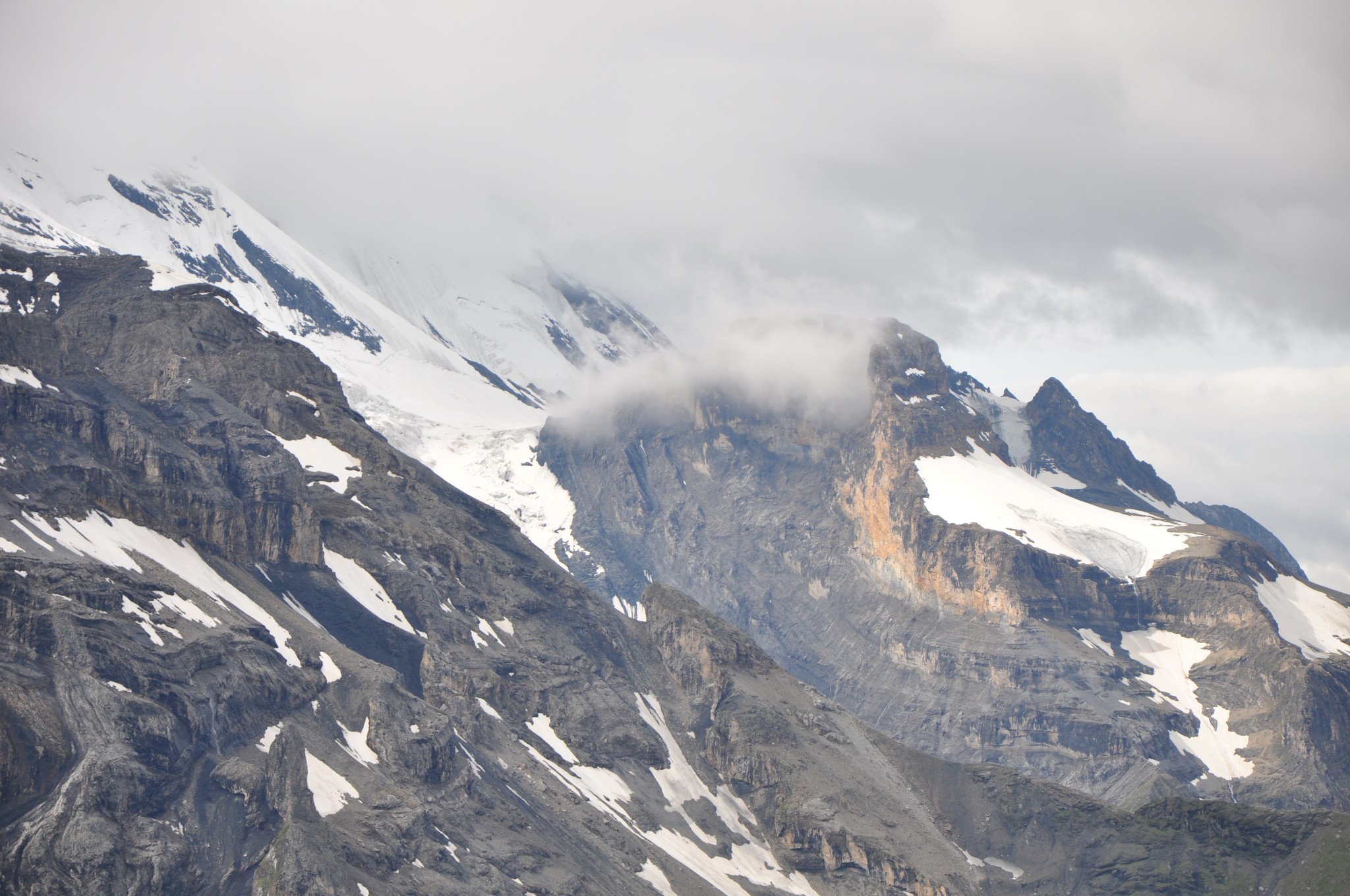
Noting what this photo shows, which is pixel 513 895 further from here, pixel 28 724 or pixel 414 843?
pixel 28 724

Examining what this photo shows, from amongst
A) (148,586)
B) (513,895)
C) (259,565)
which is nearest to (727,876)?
(513,895)

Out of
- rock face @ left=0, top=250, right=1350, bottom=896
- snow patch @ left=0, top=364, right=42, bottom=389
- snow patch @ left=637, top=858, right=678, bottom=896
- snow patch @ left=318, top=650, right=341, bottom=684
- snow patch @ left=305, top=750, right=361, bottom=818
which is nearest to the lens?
rock face @ left=0, top=250, right=1350, bottom=896

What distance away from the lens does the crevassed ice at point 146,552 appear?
148m

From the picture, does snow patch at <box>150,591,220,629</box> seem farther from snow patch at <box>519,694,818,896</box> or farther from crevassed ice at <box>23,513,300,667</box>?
snow patch at <box>519,694,818,896</box>

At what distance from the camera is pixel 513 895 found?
145m

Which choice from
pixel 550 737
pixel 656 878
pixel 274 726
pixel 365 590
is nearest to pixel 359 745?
pixel 274 726

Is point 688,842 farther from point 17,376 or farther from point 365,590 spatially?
point 17,376

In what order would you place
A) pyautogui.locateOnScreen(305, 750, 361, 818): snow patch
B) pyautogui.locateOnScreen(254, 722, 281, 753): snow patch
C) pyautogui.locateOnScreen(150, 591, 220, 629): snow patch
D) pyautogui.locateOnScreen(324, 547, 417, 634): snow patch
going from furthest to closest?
1. pyautogui.locateOnScreen(324, 547, 417, 634): snow patch
2. pyautogui.locateOnScreen(150, 591, 220, 629): snow patch
3. pyautogui.locateOnScreen(254, 722, 281, 753): snow patch
4. pyautogui.locateOnScreen(305, 750, 361, 818): snow patch

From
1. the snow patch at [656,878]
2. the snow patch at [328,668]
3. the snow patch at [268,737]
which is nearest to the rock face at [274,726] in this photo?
the snow patch at [328,668]

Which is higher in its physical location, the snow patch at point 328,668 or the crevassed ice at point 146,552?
the crevassed ice at point 146,552

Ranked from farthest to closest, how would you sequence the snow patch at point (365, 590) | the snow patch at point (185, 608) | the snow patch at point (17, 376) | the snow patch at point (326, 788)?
the snow patch at point (365, 590) < the snow patch at point (17, 376) < the snow patch at point (185, 608) < the snow patch at point (326, 788)

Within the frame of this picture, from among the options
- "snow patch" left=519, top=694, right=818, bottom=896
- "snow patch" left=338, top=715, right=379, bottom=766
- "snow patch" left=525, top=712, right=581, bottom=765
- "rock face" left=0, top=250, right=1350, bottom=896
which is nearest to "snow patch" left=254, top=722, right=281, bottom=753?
"rock face" left=0, top=250, right=1350, bottom=896

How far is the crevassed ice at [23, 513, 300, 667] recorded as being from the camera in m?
148

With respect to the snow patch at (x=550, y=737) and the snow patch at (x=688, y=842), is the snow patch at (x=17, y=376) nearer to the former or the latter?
the snow patch at (x=688, y=842)
